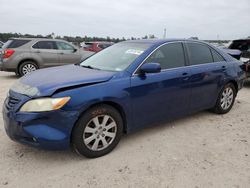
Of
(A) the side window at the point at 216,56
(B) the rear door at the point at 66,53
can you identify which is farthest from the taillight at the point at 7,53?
(A) the side window at the point at 216,56

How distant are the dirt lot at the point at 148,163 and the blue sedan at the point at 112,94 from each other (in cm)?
28

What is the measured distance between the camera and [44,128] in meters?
3.13

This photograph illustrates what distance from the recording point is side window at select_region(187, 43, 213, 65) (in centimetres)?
468

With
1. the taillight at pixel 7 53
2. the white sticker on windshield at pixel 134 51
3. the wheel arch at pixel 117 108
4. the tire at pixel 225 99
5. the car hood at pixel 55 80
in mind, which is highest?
the white sticker on windshield at pixel 134 51

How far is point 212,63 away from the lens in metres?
5.01

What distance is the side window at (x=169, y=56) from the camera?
13.6ft

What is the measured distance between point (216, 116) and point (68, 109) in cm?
332

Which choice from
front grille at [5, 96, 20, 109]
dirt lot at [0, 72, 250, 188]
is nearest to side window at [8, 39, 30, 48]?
dirt lot at [0, 72, 250, 188]

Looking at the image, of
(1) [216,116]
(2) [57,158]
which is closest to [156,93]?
(2) [57,158]

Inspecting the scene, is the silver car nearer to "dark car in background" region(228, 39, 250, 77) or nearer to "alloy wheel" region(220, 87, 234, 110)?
"dark car in background" region(228, 39, 250, 77)

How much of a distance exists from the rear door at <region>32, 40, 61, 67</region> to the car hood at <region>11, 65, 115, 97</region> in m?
6.85

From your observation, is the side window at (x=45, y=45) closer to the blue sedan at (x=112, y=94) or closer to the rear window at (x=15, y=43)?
the rear window at (x=15, y=43)

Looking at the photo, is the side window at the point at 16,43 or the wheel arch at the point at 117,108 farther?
the side window at the point at 16,43

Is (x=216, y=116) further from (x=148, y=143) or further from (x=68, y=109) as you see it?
(x=68, y=109)
